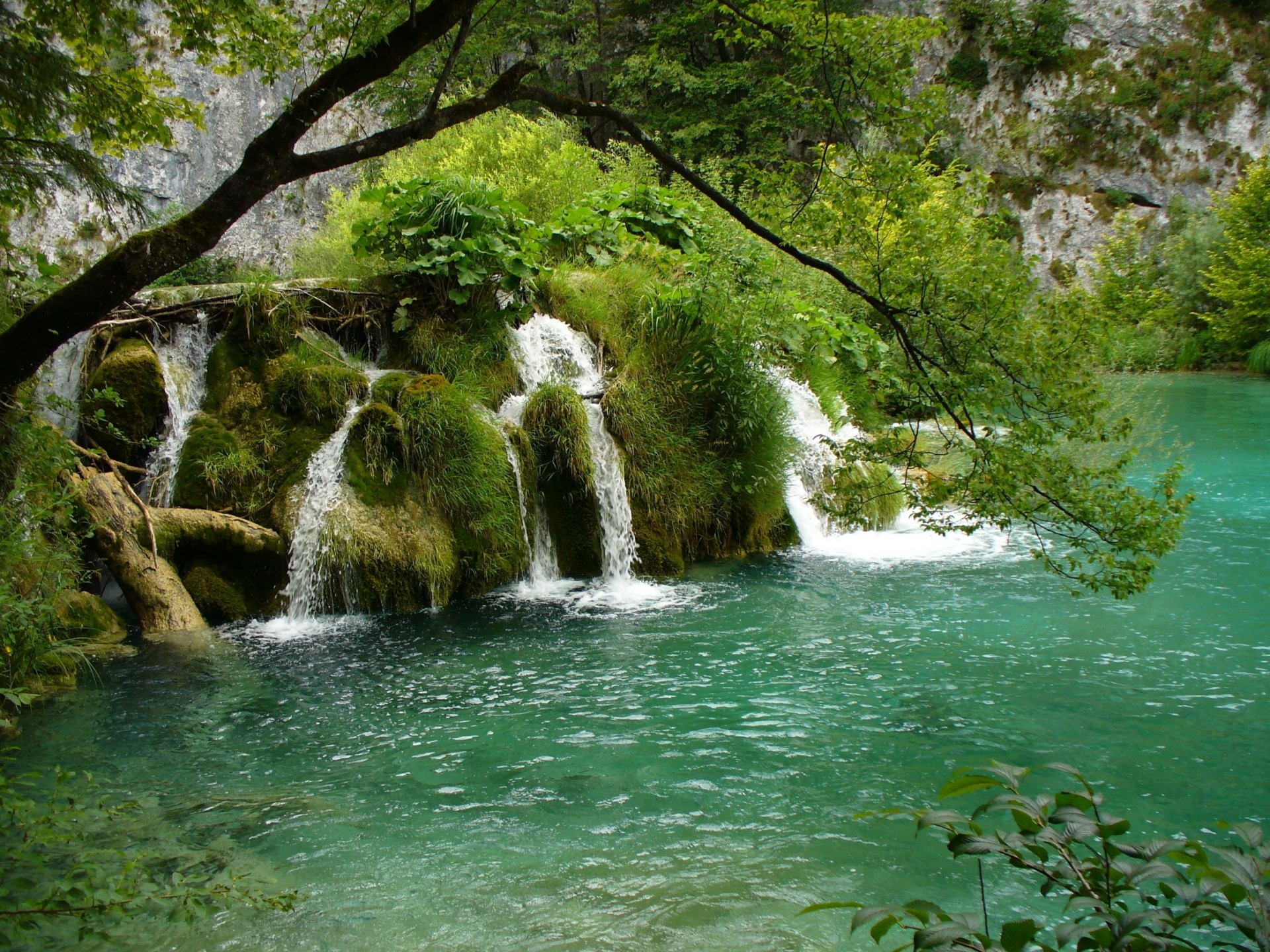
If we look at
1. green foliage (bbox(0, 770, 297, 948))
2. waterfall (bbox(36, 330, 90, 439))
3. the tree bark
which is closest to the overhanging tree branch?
green foliage (bbox(0, 770, 297, 948))

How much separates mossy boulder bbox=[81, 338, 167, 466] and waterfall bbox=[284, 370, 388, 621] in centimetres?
147

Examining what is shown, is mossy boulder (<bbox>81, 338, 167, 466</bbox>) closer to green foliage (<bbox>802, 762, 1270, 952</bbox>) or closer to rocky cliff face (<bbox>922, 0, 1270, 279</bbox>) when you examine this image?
green foliage (<bbox>802, 762, 1270, 952</bbox>)

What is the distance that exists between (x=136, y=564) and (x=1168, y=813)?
675 centimetres

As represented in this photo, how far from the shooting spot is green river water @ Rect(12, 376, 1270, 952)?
3455mm

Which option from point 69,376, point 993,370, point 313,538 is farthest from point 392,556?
point 993,370

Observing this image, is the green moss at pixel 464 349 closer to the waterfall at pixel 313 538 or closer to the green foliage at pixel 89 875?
the waterfall at pixel 313 538

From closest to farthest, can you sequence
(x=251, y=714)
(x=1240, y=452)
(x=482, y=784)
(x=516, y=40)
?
(x=482, y=784) → (x=251, y=714) → (x=1240, y=452) → (x=516, y=40)

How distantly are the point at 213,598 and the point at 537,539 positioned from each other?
2.70 m

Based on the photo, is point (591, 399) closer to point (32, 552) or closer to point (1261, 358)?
point (32, 552)

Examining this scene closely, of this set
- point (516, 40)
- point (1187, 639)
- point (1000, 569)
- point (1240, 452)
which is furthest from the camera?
point (516, 40)

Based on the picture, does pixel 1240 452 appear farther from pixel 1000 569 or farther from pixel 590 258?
pixel 590 258

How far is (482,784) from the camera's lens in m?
4.44

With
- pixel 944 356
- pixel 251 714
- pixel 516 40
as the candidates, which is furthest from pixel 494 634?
pixel 516 40

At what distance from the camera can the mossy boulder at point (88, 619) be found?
6.23 metres
